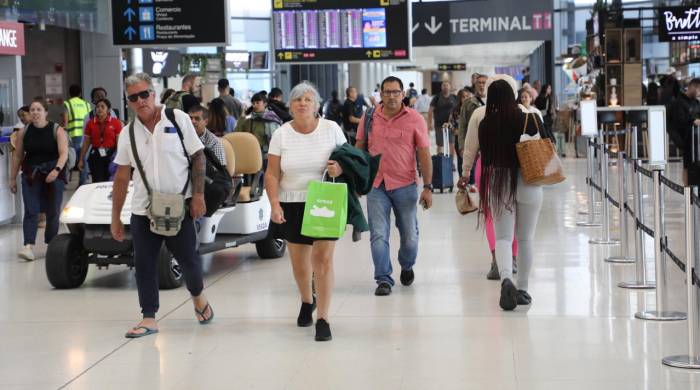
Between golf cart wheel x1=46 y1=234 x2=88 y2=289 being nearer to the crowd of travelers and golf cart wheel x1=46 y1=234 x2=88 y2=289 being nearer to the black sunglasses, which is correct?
the crowd of travelers

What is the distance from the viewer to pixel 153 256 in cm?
716

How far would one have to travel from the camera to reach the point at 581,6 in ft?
122

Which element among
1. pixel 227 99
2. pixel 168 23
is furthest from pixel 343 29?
pixel 168 23

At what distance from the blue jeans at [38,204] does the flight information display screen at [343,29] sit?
6.28 m

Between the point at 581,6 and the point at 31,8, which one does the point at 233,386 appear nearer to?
the point at 31,8

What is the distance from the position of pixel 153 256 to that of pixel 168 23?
754cm

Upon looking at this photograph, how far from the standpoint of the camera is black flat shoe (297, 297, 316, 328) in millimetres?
7309

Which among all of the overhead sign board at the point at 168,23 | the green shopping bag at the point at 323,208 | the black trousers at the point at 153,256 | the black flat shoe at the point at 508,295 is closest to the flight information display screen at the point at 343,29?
the overhead sign board at the point at 168,23

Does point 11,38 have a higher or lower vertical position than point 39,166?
higher

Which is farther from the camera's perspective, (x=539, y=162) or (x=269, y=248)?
(x=269, y=248)

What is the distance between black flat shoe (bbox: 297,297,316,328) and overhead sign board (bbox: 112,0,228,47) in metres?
7.37

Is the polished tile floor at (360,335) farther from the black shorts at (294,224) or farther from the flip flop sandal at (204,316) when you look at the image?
the black shorts at (294,224)

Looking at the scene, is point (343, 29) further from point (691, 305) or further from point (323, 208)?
point (691, 305)

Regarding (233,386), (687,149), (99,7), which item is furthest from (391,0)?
(233,386)
